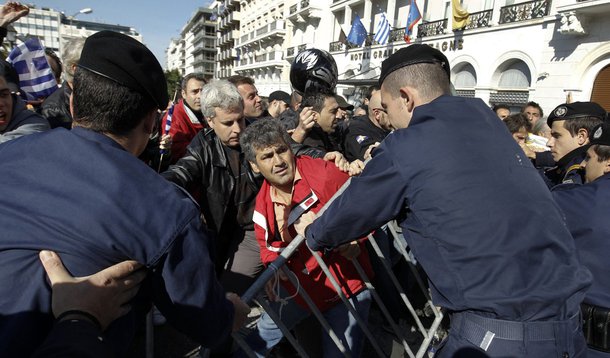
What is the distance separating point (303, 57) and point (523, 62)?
14217 mm

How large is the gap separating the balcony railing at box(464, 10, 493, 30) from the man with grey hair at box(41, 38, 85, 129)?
16767mm

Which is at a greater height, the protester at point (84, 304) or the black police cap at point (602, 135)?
the black police cap at point (602, 135)

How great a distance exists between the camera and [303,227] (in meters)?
2.09

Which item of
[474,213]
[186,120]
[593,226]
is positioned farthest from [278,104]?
[474,213]

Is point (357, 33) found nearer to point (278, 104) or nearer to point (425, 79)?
point (278, 104)

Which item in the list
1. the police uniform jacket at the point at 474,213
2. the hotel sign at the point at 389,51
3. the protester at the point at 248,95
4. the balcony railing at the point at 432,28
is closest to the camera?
the police uniform jacket at the point at 474,213

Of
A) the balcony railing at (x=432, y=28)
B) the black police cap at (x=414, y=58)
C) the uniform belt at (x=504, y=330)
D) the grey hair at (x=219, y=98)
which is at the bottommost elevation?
the uniform belt at (x=504, y=330)

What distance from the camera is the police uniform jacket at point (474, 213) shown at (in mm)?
1445

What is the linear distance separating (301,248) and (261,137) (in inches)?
32.2

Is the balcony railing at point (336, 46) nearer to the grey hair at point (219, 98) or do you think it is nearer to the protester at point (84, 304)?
the grey hair at point (219, 98)

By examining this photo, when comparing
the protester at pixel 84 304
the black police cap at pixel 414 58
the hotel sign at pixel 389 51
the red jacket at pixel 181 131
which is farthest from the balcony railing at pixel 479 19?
the protester at pixel 84 304

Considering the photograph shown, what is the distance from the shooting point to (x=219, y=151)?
2926 millimetres

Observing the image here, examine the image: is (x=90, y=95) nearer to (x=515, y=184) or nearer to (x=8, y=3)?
(x=515, y=184)

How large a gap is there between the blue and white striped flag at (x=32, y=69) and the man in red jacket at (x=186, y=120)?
1.67 m
